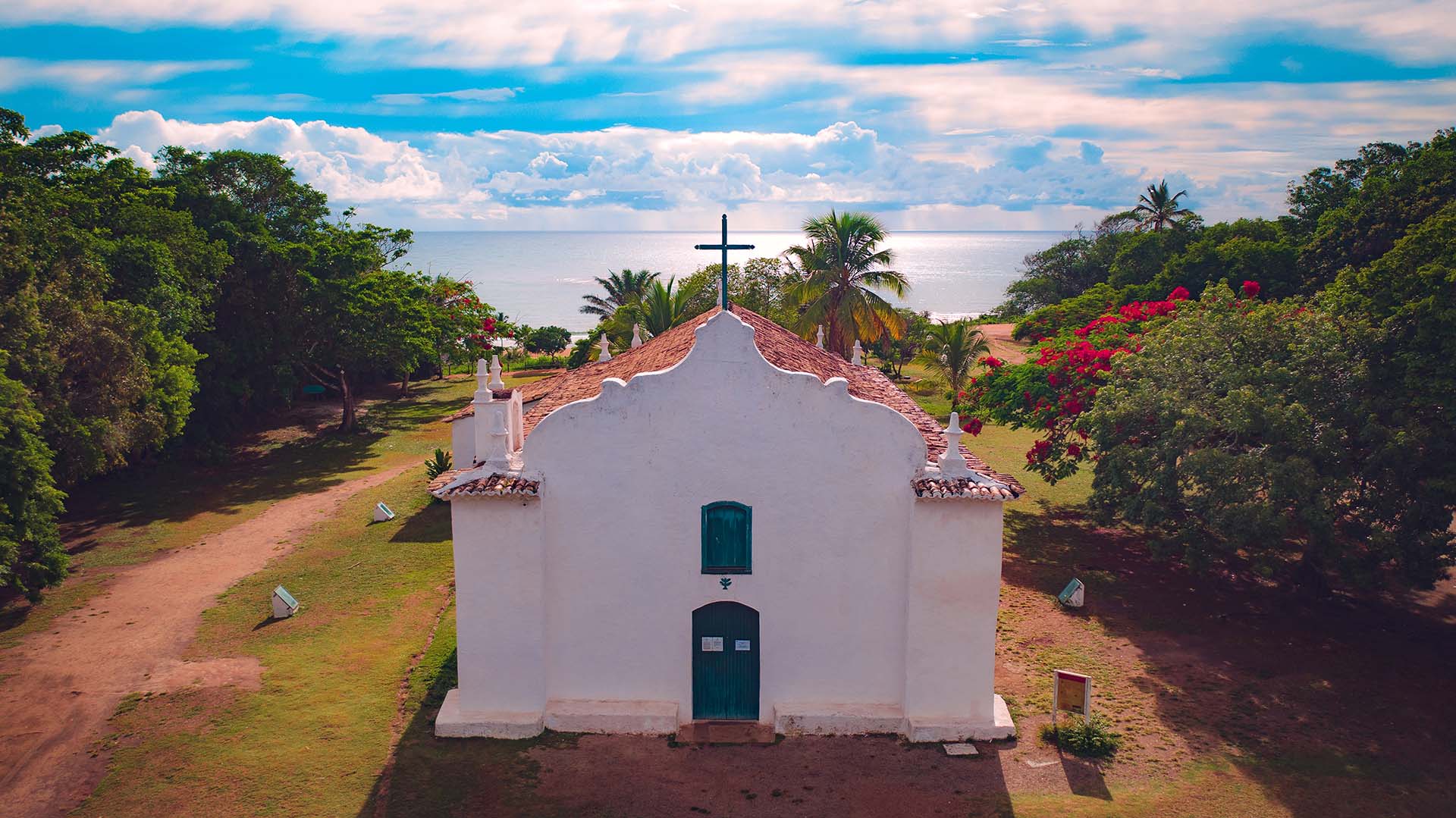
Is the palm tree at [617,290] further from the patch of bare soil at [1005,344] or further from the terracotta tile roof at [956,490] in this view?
the terracotta tile roof at [956,490]

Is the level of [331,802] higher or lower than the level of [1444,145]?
lower

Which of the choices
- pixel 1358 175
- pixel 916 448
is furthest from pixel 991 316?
pixel 916 448

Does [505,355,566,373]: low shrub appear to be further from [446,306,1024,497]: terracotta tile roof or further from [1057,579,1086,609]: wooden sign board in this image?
[1057,579,1086,609]: wooden sign board

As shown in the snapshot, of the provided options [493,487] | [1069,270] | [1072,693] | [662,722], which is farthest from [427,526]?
[1069,270]

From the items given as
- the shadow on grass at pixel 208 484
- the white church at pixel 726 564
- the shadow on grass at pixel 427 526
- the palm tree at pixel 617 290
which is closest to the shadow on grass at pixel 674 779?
the white church at pixel 726 564

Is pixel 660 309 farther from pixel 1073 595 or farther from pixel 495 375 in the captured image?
pixel 1073 595


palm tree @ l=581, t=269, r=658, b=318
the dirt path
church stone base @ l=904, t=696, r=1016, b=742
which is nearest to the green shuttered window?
church stone base @ l=904, t=696, r=1016, b=742

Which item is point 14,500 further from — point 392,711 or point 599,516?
point 599,516
